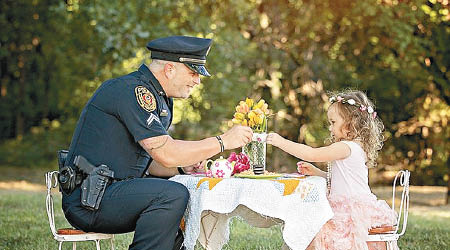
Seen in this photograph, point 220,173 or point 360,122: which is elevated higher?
point 360,122

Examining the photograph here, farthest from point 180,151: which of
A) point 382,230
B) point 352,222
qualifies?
point 382,230

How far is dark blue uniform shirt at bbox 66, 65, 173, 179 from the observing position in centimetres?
393

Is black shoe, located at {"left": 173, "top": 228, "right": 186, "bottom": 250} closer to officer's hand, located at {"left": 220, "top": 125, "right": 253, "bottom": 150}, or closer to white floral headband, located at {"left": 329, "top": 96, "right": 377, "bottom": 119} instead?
officer's hand, located at {"left": 220, "top": 125, "right": 253, "bottom": 150}

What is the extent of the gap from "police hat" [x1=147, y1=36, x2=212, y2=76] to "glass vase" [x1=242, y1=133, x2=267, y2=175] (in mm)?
444

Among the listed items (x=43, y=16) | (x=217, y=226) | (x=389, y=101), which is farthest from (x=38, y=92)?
(x=217, y=226)

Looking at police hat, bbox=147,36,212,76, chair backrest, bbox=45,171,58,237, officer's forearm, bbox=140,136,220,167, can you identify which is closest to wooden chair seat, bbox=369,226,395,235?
officer's forearm, bbox=140,136,220,167

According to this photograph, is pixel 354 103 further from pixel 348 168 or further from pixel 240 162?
pixel 240 162

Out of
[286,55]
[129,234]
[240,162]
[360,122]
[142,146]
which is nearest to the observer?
[142,146]

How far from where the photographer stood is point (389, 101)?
14852 mm

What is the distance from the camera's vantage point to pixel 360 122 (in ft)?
15.3

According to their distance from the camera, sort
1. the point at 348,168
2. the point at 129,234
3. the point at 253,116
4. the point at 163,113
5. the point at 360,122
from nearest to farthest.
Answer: the point at 163,113 < the point at 253,116 < the point at 348,168 < the point at 360,122 < the point at 129,234

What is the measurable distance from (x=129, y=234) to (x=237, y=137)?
335 centimetres

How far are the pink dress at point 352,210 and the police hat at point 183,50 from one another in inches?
39.7

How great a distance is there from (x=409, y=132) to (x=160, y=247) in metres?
11.3
